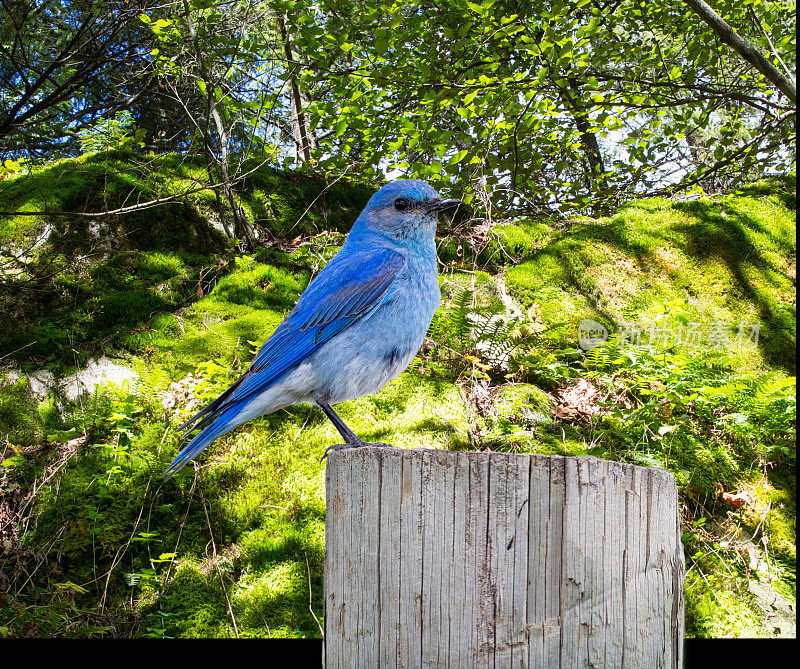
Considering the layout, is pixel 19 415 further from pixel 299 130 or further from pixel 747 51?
pixel 747 51

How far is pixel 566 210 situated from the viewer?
296 inches

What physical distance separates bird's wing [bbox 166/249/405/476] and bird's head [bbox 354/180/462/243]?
0.17 m

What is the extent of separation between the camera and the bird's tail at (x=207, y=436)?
6.42 ft

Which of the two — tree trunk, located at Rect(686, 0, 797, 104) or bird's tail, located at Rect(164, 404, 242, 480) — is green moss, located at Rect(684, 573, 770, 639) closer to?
bird's tail, located at Rect(164, 404, 242, 480)

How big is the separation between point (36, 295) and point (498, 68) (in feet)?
16.2

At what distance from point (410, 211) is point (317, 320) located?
0.63m

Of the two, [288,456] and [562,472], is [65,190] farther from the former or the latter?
[562,472]

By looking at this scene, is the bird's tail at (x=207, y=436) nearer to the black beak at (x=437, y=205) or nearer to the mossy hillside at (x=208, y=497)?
the black beak at (x=437, y=205)

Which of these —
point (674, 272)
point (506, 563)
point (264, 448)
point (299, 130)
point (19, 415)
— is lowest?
point (264, 448)

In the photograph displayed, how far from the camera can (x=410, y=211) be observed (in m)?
2.37

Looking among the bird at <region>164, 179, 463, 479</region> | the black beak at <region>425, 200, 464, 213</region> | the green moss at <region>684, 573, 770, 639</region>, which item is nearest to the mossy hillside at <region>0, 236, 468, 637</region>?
the bird at <region>164, 179, 463, 479</region>

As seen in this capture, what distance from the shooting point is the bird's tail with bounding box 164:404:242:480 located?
196cm

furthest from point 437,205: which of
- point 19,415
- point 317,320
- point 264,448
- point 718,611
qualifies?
point 19,415

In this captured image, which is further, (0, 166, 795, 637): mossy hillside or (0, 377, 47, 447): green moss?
(0, 377, 47, 447): green moss
